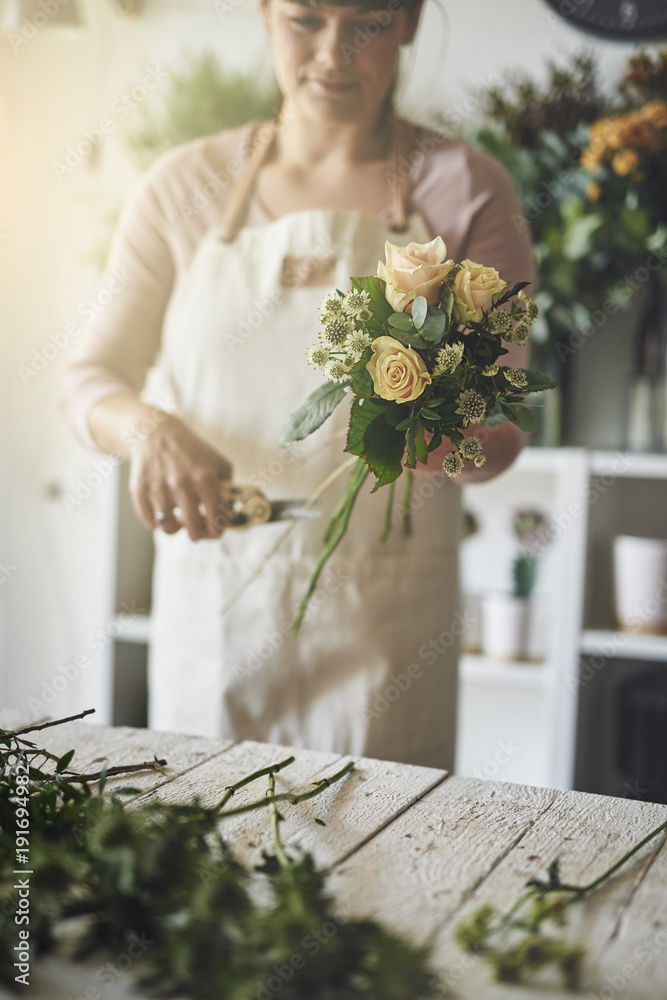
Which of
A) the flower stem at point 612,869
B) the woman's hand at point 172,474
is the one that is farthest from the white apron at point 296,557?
the flower stem at point 612,869

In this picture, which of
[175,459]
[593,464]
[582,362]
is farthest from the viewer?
[582,362]

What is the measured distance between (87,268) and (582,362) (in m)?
1.27

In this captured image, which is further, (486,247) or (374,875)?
(486,247)

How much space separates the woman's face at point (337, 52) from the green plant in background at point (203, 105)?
0.66 meters

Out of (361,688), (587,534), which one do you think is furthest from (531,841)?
(587,534)

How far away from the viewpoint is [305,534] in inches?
53.3

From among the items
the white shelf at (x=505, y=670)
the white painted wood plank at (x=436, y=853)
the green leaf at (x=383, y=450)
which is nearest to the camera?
the white painted wood plank at (x=436, y=853)

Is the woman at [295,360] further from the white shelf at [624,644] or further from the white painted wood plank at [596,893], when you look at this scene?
the white painted wood plank at [596,893]

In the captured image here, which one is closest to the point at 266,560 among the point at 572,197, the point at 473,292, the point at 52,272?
the point at 473,292

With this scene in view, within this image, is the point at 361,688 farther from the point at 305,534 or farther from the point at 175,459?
the point at 175,459

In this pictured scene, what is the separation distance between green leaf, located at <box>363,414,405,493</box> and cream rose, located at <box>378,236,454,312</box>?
0.36 feet

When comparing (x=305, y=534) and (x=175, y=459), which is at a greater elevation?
(x=175, y=459)

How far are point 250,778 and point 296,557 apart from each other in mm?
588

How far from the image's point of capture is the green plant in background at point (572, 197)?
1.76 m
